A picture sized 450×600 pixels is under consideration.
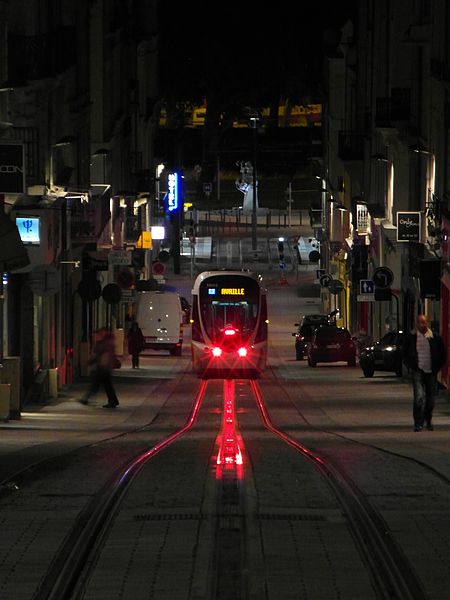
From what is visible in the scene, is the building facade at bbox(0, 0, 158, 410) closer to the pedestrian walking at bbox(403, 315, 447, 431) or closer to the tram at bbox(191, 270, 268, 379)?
the tram at bbox(191, 270, 268, 379)

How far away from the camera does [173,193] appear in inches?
4016

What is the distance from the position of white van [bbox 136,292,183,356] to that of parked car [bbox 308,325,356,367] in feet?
29.9

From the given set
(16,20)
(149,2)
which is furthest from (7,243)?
(149,2)

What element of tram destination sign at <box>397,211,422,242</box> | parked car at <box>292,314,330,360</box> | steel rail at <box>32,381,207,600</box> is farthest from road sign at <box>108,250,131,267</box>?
steel rail at <box>32,381,207,600</box>

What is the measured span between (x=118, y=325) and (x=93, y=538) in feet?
168

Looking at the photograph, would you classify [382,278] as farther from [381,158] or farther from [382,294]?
[381,158]

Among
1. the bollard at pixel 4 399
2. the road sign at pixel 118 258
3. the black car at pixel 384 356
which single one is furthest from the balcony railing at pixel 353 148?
the bollard at pixel 4 399

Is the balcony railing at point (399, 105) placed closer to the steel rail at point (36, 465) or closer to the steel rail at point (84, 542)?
the steel rail at point (36, 465)

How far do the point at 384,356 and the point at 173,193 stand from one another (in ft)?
193

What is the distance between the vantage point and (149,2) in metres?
87.2

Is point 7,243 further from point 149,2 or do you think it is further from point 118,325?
point 149,2

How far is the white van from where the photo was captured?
58438 mm

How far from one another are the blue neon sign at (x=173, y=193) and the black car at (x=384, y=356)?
5748cm

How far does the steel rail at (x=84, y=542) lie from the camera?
1077 centimetres
